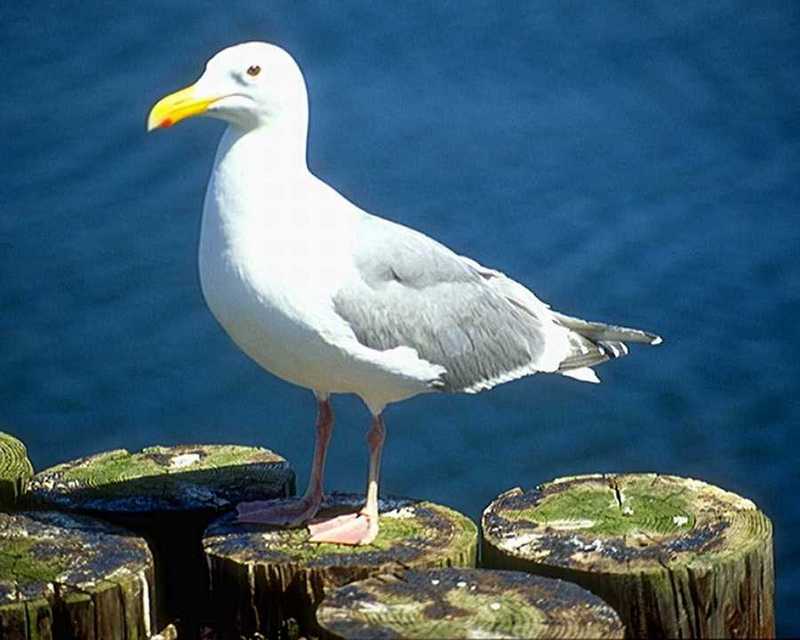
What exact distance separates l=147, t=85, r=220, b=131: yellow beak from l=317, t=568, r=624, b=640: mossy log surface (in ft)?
3.41

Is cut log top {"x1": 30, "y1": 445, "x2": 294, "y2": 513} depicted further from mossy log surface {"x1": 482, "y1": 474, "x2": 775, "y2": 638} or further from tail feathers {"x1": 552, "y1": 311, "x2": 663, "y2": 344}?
tail feathers {"x1": 552, "y1": 311, "x2": 663, "y2": 344}

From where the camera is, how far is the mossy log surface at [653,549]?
3686 millimetres

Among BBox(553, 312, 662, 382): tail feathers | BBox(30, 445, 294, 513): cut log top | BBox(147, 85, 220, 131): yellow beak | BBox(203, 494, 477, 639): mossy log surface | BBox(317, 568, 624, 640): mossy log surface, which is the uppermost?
BBox(147, 85, 220, 131): yellow beak

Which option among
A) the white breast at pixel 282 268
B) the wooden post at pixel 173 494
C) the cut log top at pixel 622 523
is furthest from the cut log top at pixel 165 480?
the cut log top at pixel 622 523

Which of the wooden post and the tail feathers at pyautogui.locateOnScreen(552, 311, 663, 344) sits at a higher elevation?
the tail feathers at pyautogui.locateOnScreen(552, 311, 663, 344)

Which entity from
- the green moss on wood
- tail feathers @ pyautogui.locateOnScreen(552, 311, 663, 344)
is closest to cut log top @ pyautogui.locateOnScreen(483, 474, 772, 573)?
the green moss on wood

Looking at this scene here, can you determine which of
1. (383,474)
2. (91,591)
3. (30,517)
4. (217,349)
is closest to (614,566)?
(91,591)

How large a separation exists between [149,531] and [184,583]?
0.49ft

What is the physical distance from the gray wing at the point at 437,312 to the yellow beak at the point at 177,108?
1.52ft

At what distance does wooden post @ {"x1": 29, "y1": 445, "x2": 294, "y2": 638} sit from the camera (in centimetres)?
425

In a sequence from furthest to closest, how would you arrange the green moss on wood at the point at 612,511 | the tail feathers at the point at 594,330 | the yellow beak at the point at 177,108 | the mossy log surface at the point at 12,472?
the tail feathers at the point at 594,330 → the mossy log surface at the point at 12,472 → the green moss on wood at the point at 612,511 → the yellow beak at the point at 177,108

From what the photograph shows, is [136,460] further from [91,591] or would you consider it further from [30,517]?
[91,591]

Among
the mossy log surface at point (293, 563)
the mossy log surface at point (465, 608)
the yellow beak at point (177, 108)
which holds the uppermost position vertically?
the yellow beak at point (177, 108)

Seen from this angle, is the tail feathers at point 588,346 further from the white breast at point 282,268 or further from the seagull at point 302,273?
the white breast at point 282,268
